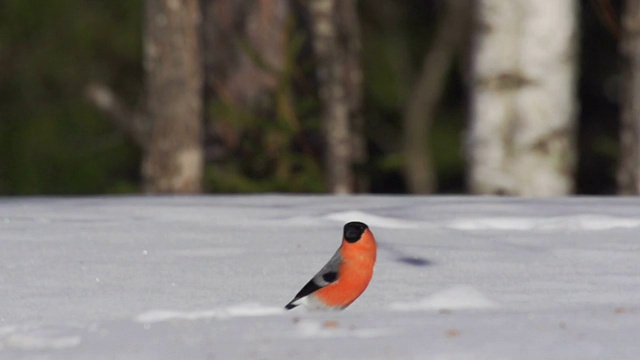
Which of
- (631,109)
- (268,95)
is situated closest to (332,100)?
(268,95)

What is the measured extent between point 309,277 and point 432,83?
1482cm

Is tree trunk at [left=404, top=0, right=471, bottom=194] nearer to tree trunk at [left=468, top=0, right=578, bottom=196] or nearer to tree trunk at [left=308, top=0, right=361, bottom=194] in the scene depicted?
tree trunk at [left=308, top=0, right=361, bottom=194]

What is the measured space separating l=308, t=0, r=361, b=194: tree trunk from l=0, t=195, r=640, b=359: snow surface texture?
427cm

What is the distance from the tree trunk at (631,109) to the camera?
9602 mm

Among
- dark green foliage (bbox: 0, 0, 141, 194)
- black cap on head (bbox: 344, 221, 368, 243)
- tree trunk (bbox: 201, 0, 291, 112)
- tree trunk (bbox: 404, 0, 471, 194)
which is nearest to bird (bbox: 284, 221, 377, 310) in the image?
black cap on head (bbox: 344, 221, 368, 243)

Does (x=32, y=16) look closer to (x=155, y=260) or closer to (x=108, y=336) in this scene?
(x=155, y=260)

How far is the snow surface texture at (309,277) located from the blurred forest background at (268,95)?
2.83 metres

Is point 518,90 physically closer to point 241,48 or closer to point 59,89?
point 241,48

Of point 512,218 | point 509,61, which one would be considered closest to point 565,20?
point 509,61

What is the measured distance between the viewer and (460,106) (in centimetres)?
2117

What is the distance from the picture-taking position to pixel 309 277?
555 centimetres

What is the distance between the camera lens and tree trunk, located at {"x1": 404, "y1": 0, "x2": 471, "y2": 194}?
19.8 m

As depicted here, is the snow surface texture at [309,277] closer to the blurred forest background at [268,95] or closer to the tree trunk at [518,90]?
the tree trunk at [518,90]

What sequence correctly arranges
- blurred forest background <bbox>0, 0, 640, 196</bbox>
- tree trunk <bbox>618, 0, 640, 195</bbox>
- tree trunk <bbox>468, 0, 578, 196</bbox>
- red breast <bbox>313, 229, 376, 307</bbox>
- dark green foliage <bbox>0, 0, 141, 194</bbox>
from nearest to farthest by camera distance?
red breast <bbox>313, 229, 376, 307</bbox>
tree trunk <bbox>468, 0, 578, 196</bbox>
tree trunk <bbox>618, 0, 640, 195</bbox>
blurred forest background <bbox>0, 0, 640, 196</bbox>
dark green foliage <bbox>0, 0, 141, 194</bbox>
